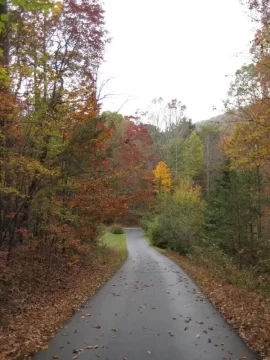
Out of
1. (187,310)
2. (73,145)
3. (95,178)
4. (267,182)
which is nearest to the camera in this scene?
(187,310)

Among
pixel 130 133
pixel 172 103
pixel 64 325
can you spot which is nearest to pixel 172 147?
pixel 172 103

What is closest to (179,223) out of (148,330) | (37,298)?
(37,298)

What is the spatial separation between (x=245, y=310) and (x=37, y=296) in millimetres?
6375

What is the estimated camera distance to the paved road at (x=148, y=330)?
6801 mm

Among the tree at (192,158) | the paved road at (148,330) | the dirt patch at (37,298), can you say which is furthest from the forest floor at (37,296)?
the tree at (192,158)

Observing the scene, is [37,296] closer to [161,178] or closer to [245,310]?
[245,310]

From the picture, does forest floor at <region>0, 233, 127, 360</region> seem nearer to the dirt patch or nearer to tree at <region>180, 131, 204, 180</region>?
the dirt patch

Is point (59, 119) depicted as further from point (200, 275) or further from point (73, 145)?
point (200, 275)

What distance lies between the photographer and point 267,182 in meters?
23.8

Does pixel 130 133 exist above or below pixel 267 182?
above

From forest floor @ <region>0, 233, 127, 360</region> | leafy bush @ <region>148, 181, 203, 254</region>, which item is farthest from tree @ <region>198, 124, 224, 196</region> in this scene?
forest floor @ <region>0, 233, 127, 360</region>

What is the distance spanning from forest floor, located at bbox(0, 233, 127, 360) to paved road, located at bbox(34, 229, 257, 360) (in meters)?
0.36

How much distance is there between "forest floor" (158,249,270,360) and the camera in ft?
23.8

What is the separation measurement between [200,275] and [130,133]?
1624 centimetres
